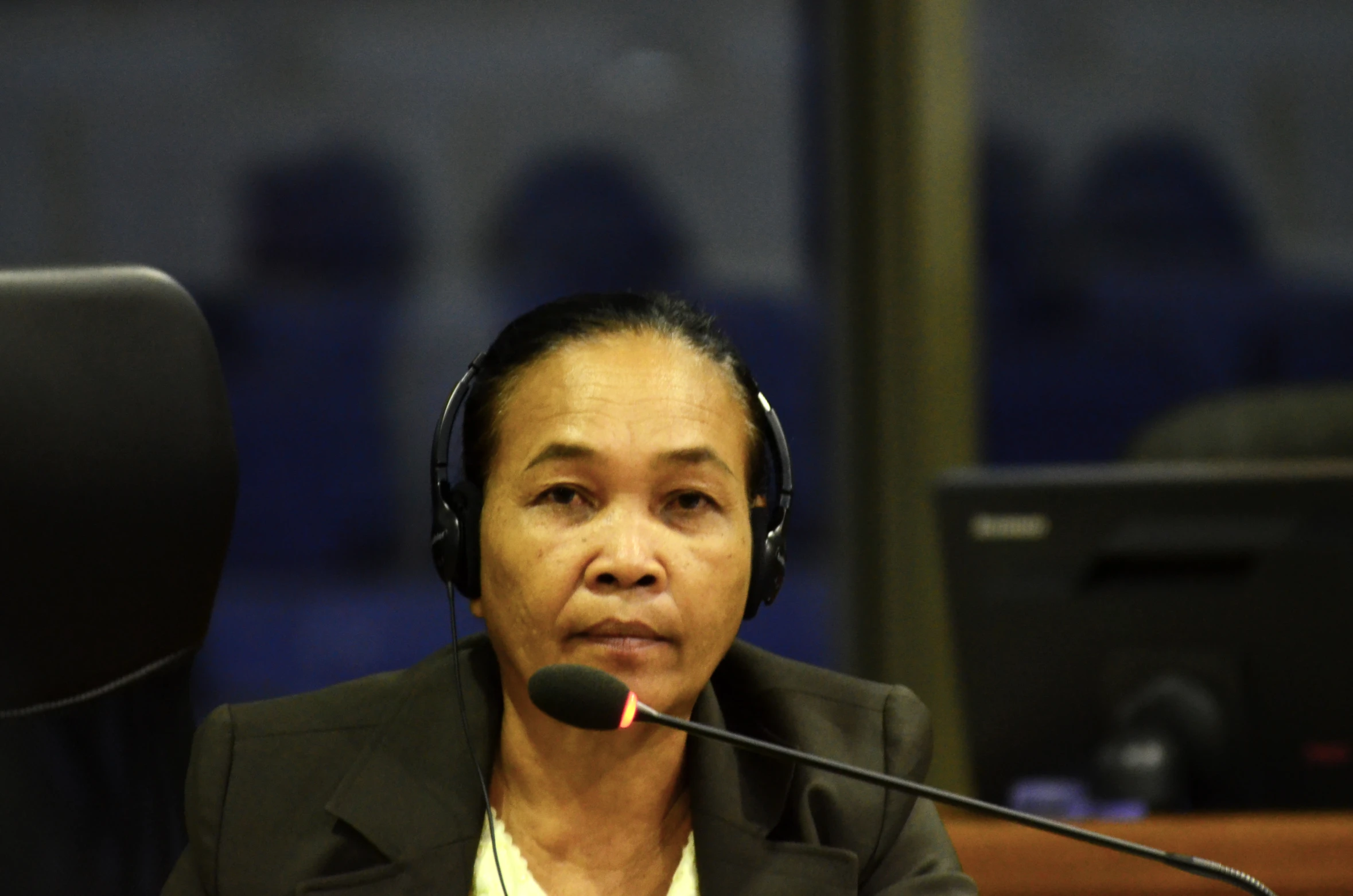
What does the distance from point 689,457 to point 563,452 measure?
0.08m

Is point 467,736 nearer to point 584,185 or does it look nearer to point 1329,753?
point 1329,753

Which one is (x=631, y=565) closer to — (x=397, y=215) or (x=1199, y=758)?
(x=1199, y=758)

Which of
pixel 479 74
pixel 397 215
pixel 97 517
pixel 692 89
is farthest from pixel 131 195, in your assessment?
pixel 97 517

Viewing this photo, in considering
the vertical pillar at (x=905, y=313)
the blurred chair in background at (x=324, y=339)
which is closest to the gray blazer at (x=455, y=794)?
the vertical pillar at (x=905, y=313)

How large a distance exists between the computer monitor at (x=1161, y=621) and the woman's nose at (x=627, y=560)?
47 cm

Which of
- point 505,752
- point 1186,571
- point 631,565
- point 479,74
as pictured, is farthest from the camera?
point 479,74

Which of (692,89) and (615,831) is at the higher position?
(692,89)

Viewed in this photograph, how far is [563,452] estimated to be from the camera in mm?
981

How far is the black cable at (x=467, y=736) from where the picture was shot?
1018 millimetres

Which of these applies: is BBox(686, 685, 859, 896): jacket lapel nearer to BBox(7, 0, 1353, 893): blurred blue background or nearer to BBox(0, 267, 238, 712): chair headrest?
BBox(0, 267, 238, 712): chair headrest

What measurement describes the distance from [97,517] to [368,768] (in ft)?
0.90

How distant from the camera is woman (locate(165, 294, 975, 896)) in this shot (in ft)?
3.20

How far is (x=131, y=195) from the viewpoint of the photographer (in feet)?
12.7

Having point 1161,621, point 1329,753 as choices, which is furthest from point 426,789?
point 1329,753
